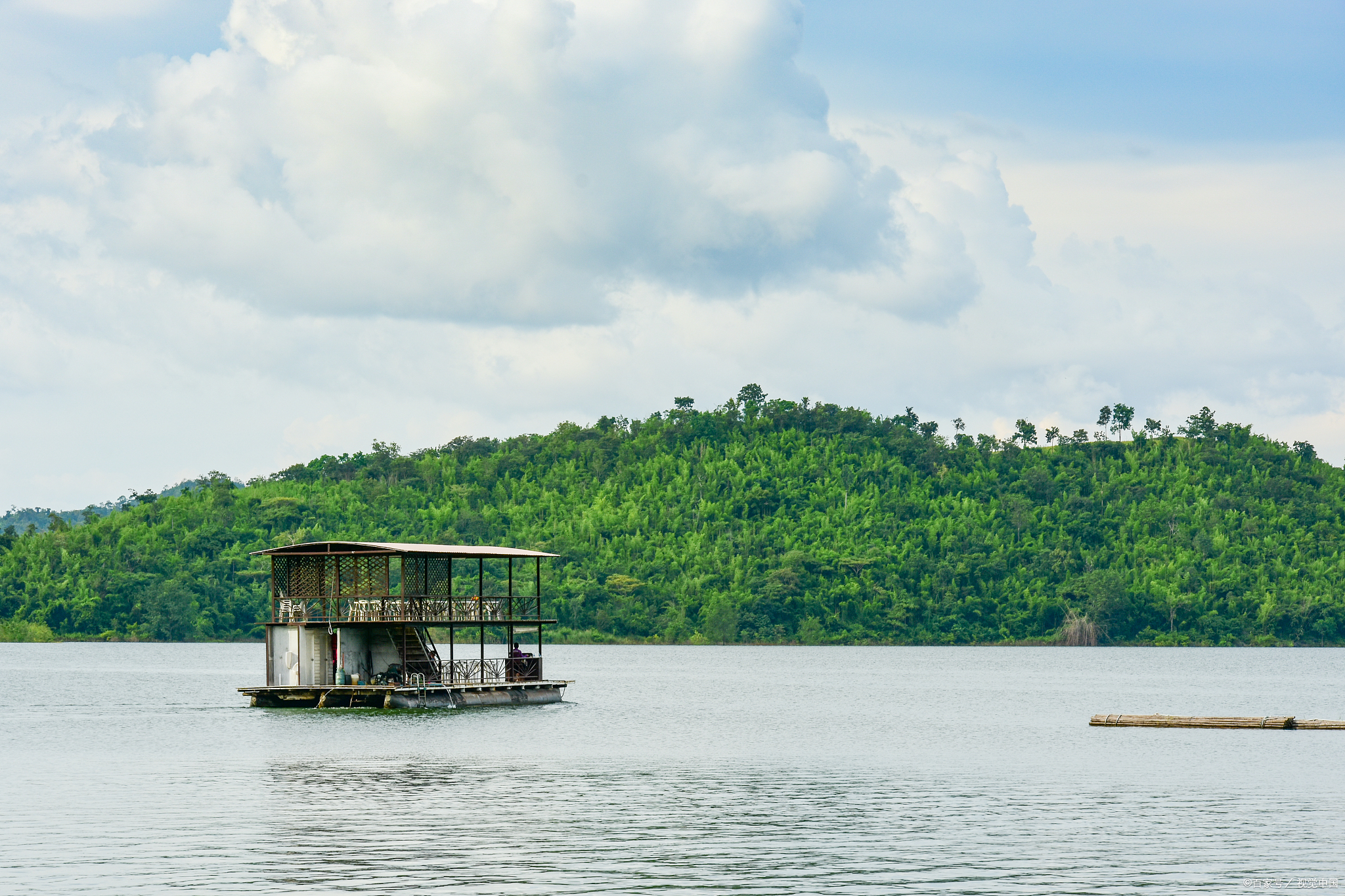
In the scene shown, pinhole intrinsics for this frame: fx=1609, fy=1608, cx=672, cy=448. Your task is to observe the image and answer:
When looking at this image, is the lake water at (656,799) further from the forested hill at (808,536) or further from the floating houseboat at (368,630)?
the forested hill at (808,536)

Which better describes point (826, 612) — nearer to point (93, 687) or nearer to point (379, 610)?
point (93, 687)

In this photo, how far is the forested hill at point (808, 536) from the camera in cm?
16112

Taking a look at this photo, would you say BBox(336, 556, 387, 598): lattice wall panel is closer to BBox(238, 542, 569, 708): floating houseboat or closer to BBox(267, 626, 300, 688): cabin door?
BBox(238, 542, 569, 708): floating houseboat

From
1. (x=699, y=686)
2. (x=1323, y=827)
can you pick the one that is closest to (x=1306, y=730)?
(x=1323, y=827)

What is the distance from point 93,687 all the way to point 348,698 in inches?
1155

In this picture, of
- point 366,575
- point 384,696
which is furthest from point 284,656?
point 384,696

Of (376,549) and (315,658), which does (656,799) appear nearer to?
(376,549)

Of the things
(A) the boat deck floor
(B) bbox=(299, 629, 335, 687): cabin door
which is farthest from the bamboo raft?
(B) bbox=(299, 629, 335, 687): cabin door

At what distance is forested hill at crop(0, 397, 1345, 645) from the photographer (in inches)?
6344

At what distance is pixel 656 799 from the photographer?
35875 mm

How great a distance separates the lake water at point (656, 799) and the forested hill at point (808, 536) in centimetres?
9229

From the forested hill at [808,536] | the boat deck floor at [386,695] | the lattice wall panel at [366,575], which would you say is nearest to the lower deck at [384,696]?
the boat deck floor at [386,695]

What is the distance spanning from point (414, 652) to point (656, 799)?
77.8 feet

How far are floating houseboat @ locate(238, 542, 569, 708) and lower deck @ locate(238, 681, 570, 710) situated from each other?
0.14 ft
